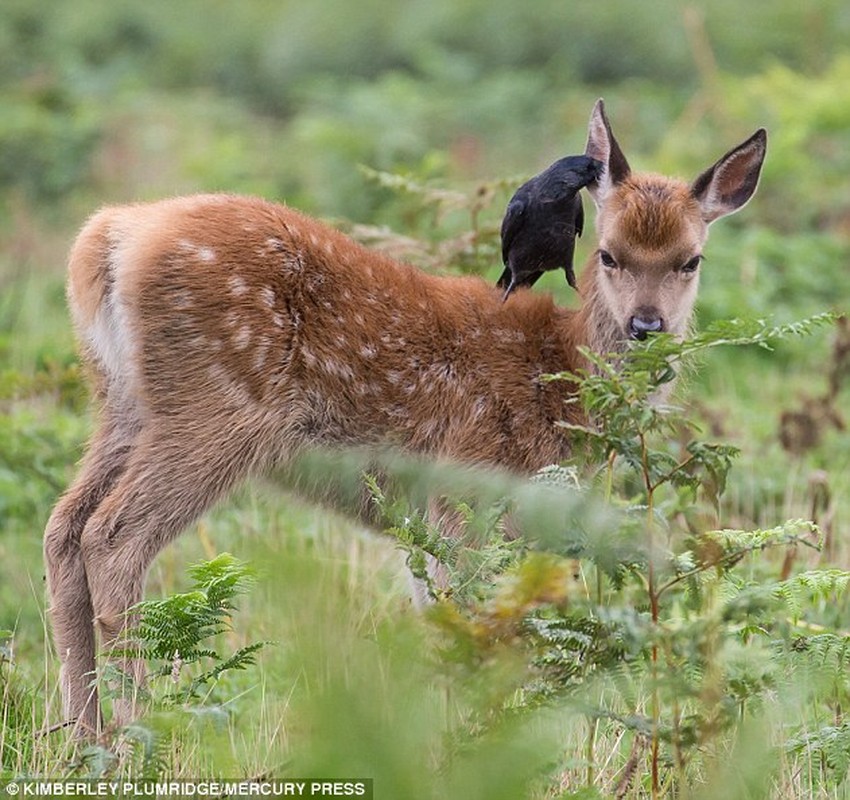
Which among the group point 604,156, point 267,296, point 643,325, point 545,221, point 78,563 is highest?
point 604,156

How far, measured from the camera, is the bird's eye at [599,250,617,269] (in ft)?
21.0

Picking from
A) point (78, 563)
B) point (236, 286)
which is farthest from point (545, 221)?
point (78, 563)

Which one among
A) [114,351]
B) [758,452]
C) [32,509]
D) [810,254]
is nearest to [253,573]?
[114,351]

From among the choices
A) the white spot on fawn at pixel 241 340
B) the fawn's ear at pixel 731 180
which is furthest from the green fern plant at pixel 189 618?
the fawn's ear at pixel 731 180

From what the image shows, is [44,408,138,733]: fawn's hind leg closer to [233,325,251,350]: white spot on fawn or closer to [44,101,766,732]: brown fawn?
[44,101,766,732]: brown fawn

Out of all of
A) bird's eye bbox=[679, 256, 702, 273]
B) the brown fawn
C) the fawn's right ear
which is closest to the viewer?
the brown fawn

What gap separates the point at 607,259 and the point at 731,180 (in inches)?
26.2

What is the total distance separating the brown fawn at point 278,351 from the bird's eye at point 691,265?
1 cm

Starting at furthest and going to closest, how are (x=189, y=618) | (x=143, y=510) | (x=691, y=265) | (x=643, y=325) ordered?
(x=691, y=265)
(x=643, y=325)
(x=143, y=510)
(x=189, y=618)

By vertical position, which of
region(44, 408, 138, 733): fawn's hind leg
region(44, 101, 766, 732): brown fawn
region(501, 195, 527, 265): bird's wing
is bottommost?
region(44, 408, 138, 733): fawn's hind leg

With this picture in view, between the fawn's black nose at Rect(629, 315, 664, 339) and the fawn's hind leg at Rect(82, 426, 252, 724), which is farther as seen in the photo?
the fawn's black nose at Rect(629, 315, 664, 339)

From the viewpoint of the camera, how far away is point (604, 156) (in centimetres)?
651

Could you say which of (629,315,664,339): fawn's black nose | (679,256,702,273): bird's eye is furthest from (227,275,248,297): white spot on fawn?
(679,256,702,273): bird's eye

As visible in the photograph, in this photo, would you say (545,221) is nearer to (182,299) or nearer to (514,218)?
(514,218)
